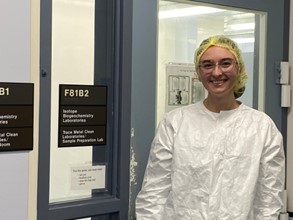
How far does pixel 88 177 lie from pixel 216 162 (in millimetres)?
457

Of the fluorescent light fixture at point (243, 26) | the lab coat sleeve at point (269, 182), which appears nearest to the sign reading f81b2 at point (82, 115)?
the lab coat sleeve at point (269, 182)

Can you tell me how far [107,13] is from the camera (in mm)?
1734

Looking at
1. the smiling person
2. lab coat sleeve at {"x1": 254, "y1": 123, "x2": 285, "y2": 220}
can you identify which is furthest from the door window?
lab coat sleeve at {"x1": 254, "y1": 123, "x2": 285, "y2": 220}

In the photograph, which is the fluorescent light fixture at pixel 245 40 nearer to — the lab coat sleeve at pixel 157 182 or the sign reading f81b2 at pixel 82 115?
the lab coat sleeve at pixel 157 182

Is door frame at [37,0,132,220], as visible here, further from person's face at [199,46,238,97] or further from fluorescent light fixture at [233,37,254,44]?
fluorescent light fixture at [233,37,254,44]

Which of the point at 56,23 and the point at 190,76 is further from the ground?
the point at 56,23

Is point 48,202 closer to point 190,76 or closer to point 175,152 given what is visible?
point 175,152

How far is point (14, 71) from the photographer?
1391mm

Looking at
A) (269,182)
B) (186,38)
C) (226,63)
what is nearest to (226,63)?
(226,63)

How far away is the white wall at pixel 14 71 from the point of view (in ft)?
4.50

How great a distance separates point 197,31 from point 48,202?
96 cm

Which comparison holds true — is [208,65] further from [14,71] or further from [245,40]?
[14,71]

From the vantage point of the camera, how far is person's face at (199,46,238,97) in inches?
66.2

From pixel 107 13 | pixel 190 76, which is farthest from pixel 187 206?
pixel 107 13
